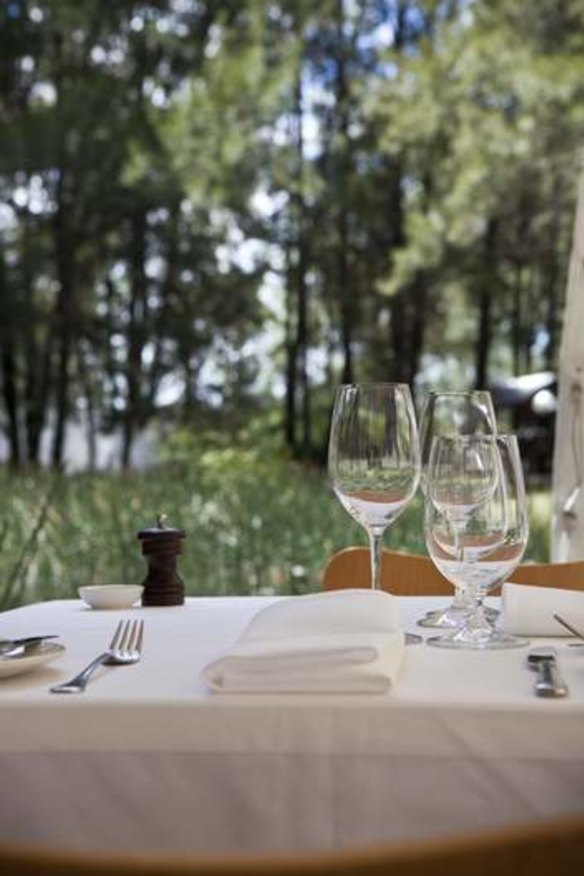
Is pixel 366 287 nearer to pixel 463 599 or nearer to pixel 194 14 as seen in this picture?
pixel 194 14

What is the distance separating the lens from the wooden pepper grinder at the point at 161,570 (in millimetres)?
1740

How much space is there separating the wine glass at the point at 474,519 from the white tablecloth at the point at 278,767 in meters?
0.29

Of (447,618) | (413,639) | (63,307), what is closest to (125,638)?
(413,639)

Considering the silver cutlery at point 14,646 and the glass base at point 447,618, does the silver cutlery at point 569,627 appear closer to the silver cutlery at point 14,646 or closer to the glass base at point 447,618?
the glass base at point 447,618

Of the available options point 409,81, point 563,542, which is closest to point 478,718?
point 563,542

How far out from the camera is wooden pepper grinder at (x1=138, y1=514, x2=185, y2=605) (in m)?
1.74

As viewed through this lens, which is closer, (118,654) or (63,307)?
(118,654)

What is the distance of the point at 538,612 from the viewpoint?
1433mm

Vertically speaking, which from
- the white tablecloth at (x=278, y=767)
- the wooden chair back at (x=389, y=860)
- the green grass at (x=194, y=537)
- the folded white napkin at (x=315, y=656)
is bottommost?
the green grass at (x=194, y=537)

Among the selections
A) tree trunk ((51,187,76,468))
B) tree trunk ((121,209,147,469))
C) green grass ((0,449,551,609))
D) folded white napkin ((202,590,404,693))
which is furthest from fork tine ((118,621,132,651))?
tree trunk ((121,209,147,469))

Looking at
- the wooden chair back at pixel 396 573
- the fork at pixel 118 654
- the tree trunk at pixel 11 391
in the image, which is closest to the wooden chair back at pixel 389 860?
the fork at pixel 118 654

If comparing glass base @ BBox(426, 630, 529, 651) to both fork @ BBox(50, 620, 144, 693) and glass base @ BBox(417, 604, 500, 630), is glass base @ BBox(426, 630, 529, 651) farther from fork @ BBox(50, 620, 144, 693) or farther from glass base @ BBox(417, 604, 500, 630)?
fork @ BBox(50, 620, 144, 693)

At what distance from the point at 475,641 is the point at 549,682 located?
261 mm

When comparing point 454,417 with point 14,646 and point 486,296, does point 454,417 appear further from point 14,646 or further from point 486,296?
point 486,296
